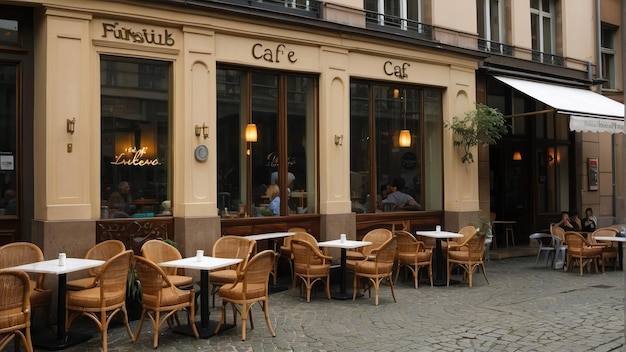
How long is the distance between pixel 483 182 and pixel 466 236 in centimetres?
299

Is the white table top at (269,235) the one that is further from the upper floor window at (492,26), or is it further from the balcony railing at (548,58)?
the balcony railing at (548,58)

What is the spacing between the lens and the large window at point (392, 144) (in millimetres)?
11148

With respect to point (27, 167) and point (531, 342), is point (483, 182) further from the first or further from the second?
point (27, 167)

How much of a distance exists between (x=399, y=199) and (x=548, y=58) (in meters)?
6.37

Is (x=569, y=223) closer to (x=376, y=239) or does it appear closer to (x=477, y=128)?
(x=477, y=128)

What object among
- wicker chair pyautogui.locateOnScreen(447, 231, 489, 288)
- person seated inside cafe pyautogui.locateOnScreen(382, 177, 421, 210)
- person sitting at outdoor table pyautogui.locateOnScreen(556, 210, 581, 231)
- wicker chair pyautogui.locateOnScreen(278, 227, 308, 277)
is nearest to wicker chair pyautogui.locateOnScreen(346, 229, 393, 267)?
wicker chair pyautogui.locateOnScreen(278, 227, 308, 277)

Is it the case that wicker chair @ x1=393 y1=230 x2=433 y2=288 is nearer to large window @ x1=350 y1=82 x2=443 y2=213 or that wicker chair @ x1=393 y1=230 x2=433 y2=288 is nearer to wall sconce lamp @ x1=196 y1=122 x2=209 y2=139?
large window @ x1=350 y1=82 x2=443 y2=213

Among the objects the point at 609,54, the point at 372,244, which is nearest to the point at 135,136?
the point at 372,244

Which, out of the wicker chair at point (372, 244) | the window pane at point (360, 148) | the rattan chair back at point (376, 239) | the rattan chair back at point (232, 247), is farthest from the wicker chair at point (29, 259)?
the window pane at point (360, 148)

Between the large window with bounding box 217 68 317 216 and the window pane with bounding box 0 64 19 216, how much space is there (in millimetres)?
2917

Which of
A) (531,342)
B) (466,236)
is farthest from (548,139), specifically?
(531,342)

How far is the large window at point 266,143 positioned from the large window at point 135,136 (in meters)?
0.94

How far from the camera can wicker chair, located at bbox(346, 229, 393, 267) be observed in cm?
957

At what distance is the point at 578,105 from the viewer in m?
12.7
